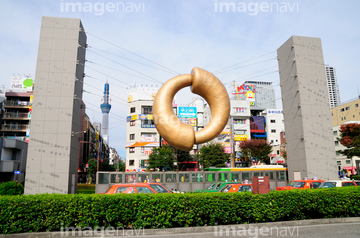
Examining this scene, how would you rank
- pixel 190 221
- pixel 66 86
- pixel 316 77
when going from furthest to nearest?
pixel 316 77
pixel 66 86
pixel 190 221

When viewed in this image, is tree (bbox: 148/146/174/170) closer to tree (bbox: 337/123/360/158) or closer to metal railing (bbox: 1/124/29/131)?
metal railing (bbox: 1/124/29/131)

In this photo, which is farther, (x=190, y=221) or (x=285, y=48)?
(x=285, y=48)

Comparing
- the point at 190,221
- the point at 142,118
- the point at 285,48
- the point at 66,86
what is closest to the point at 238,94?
the point at 142,118

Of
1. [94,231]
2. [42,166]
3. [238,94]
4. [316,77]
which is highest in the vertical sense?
[238,94]

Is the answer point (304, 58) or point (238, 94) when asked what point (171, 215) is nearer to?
point (304, 58)

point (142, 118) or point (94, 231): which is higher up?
point (142, 118)

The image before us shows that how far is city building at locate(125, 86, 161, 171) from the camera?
52.5 metres

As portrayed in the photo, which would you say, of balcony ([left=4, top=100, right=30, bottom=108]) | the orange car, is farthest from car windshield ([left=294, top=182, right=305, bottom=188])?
balcony ([left=4, top=100, right=30, bottom=108])

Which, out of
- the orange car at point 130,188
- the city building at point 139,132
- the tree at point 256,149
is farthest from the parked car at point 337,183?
the city building at point 139,132

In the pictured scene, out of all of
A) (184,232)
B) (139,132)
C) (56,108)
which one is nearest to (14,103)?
(139,132)

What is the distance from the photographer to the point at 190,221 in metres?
7.95

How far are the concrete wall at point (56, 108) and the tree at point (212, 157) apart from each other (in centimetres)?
3332

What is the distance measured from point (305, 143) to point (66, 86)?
1659cm

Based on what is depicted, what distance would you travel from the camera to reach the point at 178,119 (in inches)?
356
